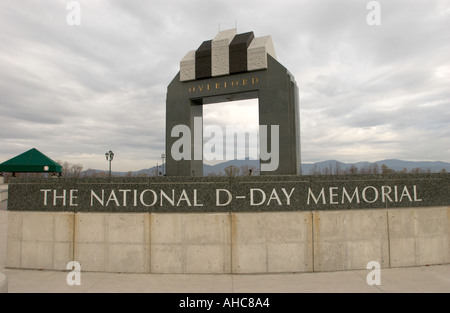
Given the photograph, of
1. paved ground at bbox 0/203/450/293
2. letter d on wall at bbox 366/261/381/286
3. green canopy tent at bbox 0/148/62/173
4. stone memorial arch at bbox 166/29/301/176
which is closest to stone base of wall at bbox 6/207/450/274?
letter d on wall at bbox 366/261/381/286

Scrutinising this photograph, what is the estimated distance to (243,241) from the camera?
616 cm

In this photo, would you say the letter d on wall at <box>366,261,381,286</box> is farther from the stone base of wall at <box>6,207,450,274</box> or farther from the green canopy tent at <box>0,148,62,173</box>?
the green canopy tent at <box>0,148,62,173</box>

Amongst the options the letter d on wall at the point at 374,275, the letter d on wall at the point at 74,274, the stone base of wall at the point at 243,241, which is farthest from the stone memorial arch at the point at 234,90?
the letter d on wall at the point at 74,274

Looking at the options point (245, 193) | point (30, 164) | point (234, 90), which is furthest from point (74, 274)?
point (30, 164)

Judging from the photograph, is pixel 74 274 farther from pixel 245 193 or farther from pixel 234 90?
pixel 234 90

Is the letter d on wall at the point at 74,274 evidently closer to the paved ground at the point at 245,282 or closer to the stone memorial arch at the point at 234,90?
the paved ground at the point at 245,282

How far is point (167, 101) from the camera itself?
44.8ft

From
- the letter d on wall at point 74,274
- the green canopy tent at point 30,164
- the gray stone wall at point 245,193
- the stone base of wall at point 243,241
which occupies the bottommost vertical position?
the letter d on wall at point 74,274

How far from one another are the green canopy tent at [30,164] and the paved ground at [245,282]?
21970 mm

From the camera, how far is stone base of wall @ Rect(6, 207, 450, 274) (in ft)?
20.1

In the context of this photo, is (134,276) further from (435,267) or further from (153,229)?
(435,267)

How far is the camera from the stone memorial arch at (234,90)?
11.8 m

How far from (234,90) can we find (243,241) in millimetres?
7916
